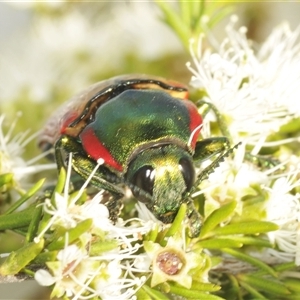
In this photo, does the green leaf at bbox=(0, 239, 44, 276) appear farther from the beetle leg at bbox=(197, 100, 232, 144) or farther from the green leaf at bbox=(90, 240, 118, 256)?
the beetle leg at bbox=(197, 100, 232, 144)

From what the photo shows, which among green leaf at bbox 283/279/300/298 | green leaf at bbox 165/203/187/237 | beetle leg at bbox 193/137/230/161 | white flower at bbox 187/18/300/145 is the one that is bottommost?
green leaf at bbox 283/279/300/298

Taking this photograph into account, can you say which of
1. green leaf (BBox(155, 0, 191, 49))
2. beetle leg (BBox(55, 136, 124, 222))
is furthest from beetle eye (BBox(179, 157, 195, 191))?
green leaf (BBox(155, 0, 191, 49))

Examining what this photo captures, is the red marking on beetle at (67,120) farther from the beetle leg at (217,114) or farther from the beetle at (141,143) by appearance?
the beetle leg at (217,114)

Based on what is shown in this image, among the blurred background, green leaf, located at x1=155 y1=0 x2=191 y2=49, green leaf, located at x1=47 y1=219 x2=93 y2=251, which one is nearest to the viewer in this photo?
green leaf, located at x1=47 y1=219 x2=93 y2=251

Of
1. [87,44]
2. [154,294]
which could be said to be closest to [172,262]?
[154,294]

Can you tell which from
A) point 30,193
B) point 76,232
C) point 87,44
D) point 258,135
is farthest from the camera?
point 87,44

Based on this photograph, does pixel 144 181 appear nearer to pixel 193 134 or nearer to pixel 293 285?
pixel 193 134

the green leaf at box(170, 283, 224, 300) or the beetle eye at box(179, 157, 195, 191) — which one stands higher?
the beetle eye at box(179, 157, 195, 191)

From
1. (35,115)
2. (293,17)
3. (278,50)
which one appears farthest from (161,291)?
(293,17)

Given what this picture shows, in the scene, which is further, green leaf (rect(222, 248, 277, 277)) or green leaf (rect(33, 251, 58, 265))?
green leaf (rect(222, 248, 277, 277))
